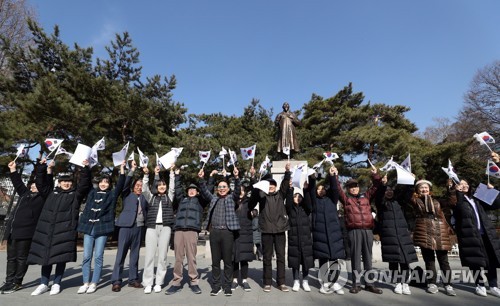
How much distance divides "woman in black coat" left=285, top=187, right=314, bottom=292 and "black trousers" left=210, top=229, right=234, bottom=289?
97 cm

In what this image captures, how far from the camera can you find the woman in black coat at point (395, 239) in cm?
461

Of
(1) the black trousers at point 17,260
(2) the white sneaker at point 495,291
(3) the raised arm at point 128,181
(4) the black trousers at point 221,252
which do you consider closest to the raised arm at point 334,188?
(4) the black trousers at point 221,252

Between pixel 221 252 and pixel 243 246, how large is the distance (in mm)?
426

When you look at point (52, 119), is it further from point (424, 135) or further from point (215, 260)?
point (424, 135)

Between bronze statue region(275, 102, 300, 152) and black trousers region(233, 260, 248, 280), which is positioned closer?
black trousers region(233, 260, 248, 280)

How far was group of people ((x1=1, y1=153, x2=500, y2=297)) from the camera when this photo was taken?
462cm

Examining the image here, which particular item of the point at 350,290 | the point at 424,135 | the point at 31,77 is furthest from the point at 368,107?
the point at 31,77

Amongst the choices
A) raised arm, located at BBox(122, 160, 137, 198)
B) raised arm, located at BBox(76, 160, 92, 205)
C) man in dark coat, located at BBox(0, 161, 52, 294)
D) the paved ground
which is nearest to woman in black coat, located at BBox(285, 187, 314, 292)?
the paved ground

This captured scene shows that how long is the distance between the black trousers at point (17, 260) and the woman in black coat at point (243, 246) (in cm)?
335

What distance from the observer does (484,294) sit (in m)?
4.44

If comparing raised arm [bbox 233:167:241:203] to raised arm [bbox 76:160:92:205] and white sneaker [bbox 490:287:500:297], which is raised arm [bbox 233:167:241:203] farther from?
white sneaker [bbox 490:287:500:297]

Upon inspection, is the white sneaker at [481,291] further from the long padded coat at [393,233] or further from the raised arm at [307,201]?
→ the raised arm at [307,201]

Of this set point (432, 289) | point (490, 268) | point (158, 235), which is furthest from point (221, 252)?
point (490, 268)

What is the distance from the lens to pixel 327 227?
479cm
